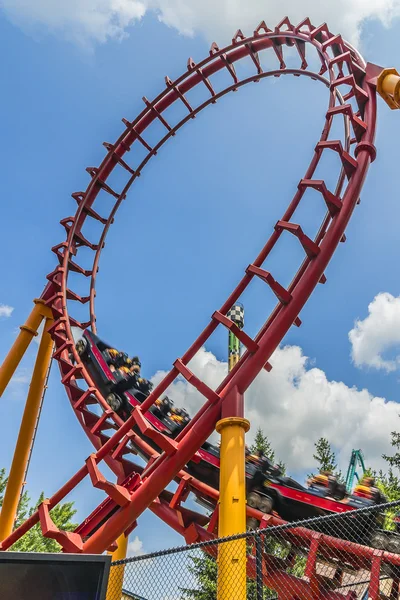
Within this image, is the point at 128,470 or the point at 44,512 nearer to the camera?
the point at 44,512

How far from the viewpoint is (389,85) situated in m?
5.94

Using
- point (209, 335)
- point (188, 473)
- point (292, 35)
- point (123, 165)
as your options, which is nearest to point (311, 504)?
point (188, 473)

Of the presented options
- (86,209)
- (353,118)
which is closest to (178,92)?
(86,209)

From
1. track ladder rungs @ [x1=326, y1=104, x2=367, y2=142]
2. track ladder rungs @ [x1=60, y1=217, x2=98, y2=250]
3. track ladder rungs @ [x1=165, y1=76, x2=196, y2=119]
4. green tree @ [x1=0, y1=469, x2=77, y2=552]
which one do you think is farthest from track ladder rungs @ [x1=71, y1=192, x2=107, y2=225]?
green tree @ [x1=0, y1=469, x2=77, y2=552]

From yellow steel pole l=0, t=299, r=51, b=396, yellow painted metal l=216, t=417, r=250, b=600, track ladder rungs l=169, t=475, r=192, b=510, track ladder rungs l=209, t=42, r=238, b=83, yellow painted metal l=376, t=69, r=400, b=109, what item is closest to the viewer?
yellow painted metal l=216, t=417, r=250, b=600

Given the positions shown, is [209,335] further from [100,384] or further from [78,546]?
[100,384]

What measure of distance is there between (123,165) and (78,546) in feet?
26.9

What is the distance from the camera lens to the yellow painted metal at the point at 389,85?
5871 millimetres

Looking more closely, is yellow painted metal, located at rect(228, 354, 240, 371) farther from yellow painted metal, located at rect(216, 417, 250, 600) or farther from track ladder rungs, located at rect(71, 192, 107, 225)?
yellow painted metal, located at rect(216, 417, 250, 600)

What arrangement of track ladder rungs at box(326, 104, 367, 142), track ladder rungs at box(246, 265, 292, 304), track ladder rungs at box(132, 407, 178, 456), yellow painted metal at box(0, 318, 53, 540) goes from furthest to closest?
1. yellow painted metal at box(0, 318, 53, 540)
2. track ladder rungs at box(326, 104, 367, 142)
3. track ladder rungs at box(246, 265, 292, 304)
4. track ladder rungs at box(132, 407, 178, 456)

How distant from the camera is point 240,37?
9.55 m

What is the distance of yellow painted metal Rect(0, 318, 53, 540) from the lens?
766cm

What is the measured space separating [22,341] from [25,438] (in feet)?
5.63

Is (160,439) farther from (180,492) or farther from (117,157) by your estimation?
(117,157)
